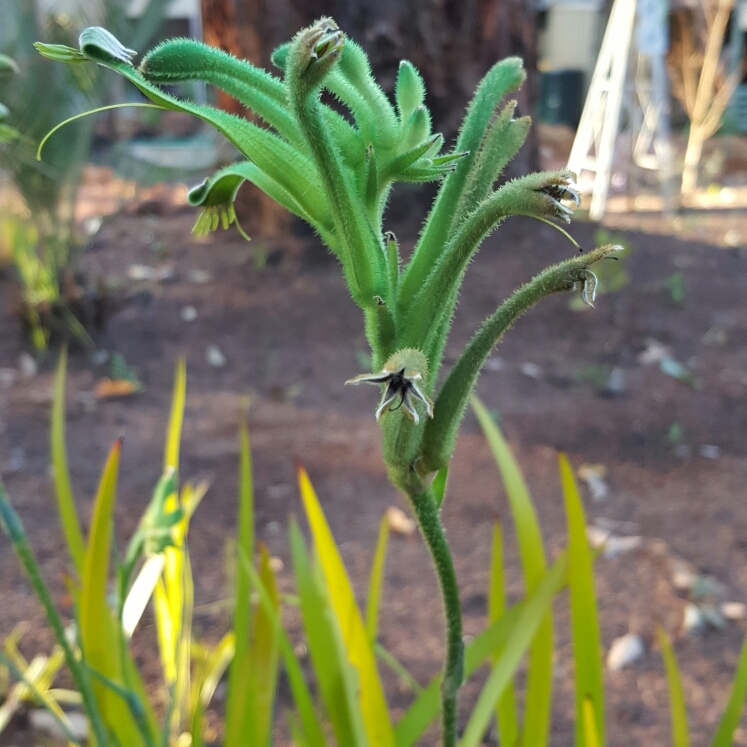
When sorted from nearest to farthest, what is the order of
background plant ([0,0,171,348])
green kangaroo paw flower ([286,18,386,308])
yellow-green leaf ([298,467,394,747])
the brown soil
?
1. green kangaroo paw flower ([286,18,386,308])
2. yellow-green leaf ([298,467,394,747])
3. the brown soil
4. background plant ([0,0,171,348])

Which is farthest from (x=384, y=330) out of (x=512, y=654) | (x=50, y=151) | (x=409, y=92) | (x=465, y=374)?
(x=50, y=151)

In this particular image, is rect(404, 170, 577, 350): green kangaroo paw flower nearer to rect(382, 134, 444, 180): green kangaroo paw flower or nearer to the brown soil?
rect(382, 134, 444, 180): green kangaroo paw flower

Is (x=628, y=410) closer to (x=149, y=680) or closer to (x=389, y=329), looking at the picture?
(x=149, y=680)

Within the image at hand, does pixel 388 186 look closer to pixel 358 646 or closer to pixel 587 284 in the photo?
pixel 587 284

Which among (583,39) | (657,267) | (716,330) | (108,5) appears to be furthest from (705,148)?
(108,5)

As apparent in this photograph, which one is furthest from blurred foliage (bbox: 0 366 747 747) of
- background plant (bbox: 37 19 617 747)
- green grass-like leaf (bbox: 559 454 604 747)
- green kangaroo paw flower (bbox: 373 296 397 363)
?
green kangaroo paw flower (bbox: 373 296 397 363)

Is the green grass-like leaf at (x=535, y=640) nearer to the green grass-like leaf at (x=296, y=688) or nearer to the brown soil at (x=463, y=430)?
the green grass-like leaf at (x=296, y=688)
